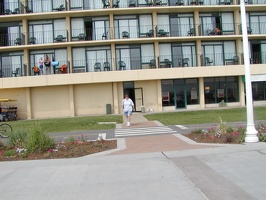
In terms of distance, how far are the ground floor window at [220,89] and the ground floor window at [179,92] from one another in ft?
3.94

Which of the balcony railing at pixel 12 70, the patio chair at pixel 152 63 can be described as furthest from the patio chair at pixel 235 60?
the balcony railing at pixel 12 70

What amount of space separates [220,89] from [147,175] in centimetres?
2778

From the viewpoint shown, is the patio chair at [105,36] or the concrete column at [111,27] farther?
the patio chair at [105,36]

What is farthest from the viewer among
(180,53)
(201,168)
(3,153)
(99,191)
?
(180,53)

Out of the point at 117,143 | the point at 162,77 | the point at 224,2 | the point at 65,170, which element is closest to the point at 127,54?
the point at 162,77

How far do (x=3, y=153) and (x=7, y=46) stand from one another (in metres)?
23.7

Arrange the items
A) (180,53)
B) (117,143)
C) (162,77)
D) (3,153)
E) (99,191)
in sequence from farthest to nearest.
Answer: (180,53) → (162,77) → (117,143) → (3,153) → (99,191)

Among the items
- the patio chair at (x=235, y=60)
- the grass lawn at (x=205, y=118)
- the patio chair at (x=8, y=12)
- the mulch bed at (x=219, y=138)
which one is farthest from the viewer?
the patio chair at (x=235, y=60)

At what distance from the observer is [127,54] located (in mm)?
31938

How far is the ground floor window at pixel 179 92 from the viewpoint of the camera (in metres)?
32.3

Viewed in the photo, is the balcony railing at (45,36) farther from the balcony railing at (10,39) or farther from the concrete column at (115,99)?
the concrete column at (115,99)

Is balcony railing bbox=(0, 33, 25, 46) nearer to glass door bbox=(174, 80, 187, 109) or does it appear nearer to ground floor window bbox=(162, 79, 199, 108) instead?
ground floor window bbox=(162, 79, 199, 108)

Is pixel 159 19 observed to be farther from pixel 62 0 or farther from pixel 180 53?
pixel 62 0

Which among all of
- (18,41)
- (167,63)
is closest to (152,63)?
(167,63)
